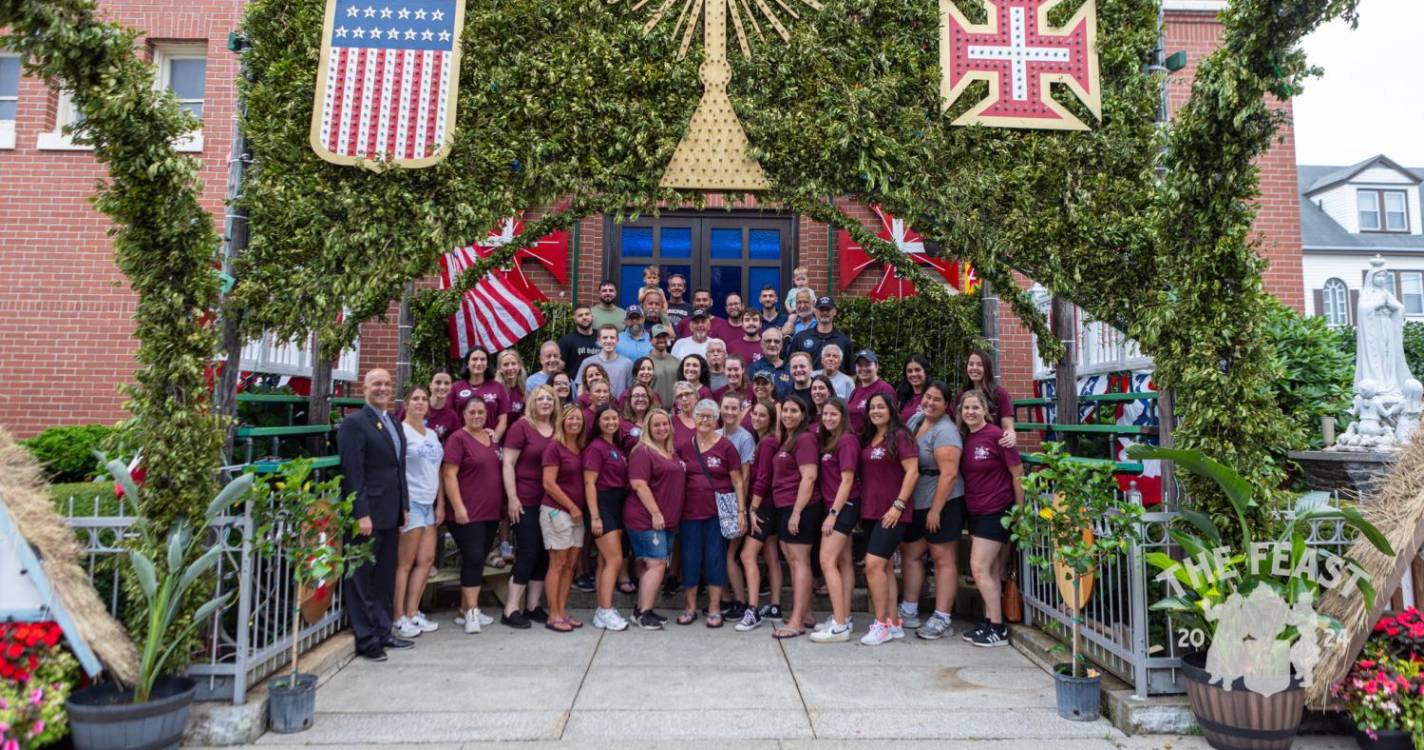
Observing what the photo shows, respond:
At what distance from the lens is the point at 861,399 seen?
7043 mm

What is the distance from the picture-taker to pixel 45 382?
1027 cm

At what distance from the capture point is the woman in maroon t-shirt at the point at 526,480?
6.45 m

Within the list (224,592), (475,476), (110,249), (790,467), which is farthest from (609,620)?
(110,249)

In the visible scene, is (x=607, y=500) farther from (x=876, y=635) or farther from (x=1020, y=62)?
(x=1020, y=62)

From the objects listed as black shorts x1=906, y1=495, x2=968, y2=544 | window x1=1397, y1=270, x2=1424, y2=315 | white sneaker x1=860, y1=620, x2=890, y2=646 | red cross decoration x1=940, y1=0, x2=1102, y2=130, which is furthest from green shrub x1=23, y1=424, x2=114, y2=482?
window x1=1397, y1=270, x2=1424, y2=315

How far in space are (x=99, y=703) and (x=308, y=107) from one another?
408cm

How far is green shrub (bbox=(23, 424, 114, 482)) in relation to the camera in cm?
894

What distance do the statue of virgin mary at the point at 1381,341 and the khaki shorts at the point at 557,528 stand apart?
6.27 metres

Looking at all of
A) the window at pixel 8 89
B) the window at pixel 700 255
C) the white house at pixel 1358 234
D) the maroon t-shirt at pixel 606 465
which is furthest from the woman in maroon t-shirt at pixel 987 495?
the white house at pixel 1358 234

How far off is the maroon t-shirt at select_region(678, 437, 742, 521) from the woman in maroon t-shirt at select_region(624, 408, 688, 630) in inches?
2.6

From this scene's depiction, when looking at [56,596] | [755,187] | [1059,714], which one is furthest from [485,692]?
[755,187]

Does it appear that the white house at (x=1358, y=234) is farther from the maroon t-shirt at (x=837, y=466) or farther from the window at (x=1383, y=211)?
the maroon t-shirt at (x=837, y=466)

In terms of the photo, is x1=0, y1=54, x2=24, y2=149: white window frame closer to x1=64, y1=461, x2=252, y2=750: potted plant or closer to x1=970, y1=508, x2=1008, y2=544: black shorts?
x1=64, y1=461, x2=252, y2=750: potted plant

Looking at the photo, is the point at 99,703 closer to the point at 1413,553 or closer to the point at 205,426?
the point at 205,426
